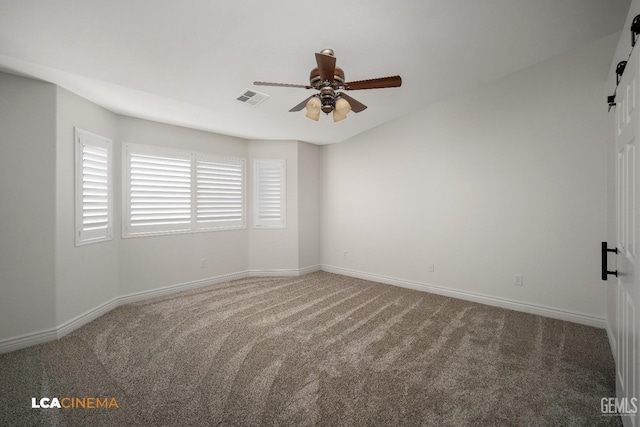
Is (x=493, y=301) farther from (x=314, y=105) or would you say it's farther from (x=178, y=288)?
(x=178, y=288)

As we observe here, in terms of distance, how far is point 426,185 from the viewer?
14.2 ft

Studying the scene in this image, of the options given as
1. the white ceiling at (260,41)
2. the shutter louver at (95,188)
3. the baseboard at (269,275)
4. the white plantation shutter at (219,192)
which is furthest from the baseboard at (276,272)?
the white ceiling at (260,41)

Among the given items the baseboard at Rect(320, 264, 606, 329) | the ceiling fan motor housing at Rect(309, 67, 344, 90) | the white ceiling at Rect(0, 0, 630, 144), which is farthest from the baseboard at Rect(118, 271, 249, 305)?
the ceiling fan motor housing at Rect(309, 67, 344, 90)

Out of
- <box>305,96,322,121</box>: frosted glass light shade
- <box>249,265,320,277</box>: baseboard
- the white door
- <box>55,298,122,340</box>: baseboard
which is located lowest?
<box>55,298,122,340</box>: baseboard

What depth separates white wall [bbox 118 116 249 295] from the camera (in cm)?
391

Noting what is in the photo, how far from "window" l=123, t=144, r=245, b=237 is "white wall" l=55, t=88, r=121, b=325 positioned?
510mm

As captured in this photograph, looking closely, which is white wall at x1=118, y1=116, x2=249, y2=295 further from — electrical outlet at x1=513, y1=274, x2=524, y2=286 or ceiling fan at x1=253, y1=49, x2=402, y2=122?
electrical outlet at x1=513, y1=274, x2=524, y2=286

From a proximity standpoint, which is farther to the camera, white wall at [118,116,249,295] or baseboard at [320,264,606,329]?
white wall at [118,116,249,295]

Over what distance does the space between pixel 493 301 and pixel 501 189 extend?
1449mm

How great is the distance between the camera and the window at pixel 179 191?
3.94 meters

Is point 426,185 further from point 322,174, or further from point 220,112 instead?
point 220,112

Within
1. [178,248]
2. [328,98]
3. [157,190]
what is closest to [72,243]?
[157,190]

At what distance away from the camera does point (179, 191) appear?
4359 mm

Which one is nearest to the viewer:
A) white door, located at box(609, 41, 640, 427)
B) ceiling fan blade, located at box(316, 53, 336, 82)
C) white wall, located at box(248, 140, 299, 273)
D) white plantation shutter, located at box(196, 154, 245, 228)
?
white door, located at box(609, 41, 640, 427)
